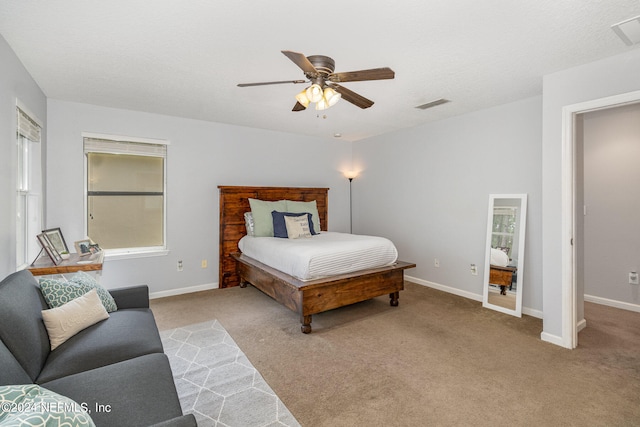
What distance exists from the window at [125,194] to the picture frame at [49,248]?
1.07 m

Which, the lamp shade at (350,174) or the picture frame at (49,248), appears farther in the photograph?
the lamp shade at (350,174)

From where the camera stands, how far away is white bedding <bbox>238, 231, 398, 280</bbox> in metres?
3.05

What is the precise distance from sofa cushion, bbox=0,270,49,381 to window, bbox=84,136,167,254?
231 cm

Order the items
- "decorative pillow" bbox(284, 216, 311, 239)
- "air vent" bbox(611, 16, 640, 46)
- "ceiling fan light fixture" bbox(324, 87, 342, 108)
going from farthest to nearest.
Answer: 1. "decorative pillow" bbox(284, 216, 311, 239)
2. "ceiling fan light fixture" bbox(324, 87, 342, 108)
3. "air vent" bbox(611, 16, 640, 46)

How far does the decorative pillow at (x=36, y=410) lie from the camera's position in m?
0.75

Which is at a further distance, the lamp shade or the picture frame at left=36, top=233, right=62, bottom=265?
the lamp shade

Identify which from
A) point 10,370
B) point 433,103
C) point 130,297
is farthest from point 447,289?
point 10,370

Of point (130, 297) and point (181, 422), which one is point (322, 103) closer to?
point (181, 422)

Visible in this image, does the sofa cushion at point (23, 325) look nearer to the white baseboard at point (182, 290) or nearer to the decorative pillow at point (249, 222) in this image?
the white baseboard at point (182, 290)

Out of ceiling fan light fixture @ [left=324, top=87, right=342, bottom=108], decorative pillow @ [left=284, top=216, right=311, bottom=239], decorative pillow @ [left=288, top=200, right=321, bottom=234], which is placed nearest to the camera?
ceiling fan light fixture @ [left=324, top=87, right=342, bottom=108]

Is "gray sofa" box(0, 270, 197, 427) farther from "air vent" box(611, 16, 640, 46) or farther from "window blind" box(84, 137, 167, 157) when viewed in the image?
"air vent" box(611, 16, 640, 46)

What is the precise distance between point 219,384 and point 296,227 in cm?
235

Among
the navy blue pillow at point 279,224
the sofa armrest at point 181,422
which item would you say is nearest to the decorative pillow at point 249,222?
the navy blue pillow at point 279,224

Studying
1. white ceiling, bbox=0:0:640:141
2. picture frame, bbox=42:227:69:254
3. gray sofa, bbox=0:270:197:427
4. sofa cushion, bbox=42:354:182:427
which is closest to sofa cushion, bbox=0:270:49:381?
gray sofa, bbox=0:270:197:427
